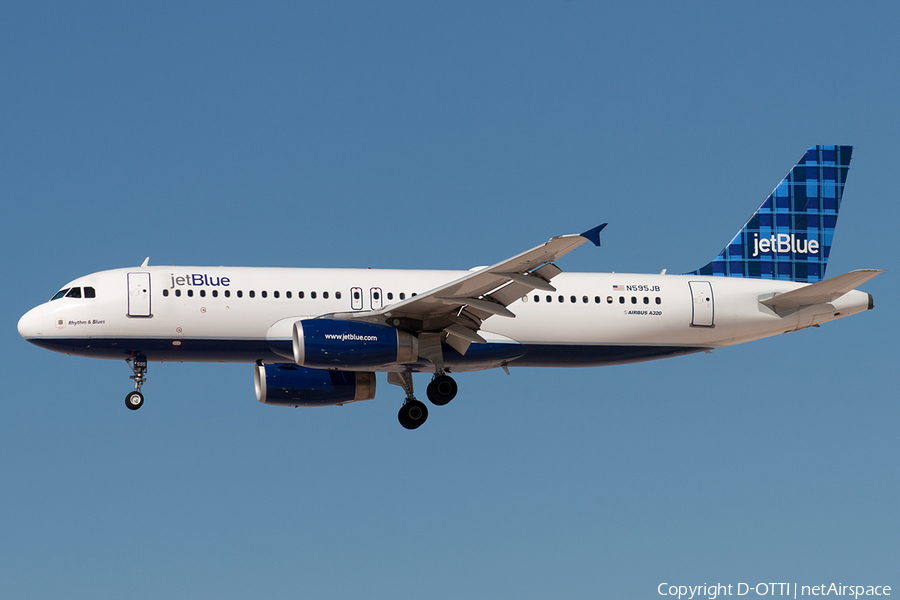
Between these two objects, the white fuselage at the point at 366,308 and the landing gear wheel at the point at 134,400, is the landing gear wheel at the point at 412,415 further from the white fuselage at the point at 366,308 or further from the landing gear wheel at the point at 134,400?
the landing gear wheel at the point at 134,400

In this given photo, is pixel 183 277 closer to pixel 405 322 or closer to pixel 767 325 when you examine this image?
pixel 405 322

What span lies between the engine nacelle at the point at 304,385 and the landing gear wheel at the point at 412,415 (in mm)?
1646

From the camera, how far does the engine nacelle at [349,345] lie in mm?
31750

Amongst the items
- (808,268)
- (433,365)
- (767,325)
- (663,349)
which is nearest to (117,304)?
(433,365)

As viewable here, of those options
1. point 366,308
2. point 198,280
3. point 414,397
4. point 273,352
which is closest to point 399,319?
point 366,308

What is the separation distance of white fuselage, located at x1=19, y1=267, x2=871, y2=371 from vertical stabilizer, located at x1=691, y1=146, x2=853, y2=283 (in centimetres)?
119

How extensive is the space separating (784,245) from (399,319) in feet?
44.1

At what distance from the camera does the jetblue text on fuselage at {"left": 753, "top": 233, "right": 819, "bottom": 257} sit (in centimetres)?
3897

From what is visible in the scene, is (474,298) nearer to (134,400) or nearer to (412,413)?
(412,413)

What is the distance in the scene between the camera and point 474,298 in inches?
1259

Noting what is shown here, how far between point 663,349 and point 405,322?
26.5 ft

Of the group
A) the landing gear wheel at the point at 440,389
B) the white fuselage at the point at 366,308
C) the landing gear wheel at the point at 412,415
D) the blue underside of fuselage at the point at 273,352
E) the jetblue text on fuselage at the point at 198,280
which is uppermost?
the jetblue text on fuselage at the point at 198,280

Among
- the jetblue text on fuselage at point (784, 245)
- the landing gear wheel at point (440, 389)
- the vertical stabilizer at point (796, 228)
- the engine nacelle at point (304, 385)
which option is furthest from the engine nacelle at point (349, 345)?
the jetblue text on fuselage at point (784, 245)

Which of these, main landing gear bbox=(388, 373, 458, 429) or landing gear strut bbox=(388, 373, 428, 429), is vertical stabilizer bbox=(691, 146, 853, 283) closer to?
main landing gear bbox=(388, 373, 458, 429)
